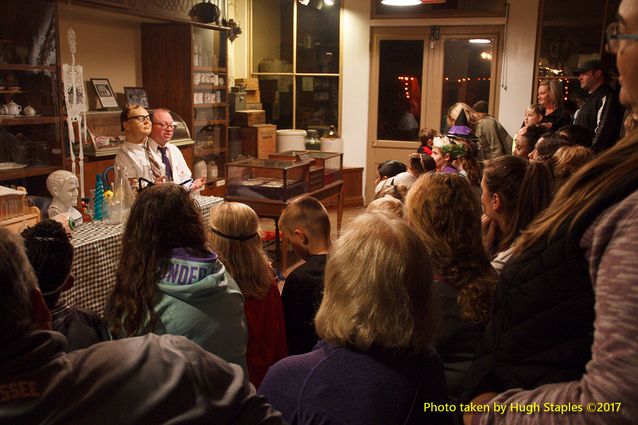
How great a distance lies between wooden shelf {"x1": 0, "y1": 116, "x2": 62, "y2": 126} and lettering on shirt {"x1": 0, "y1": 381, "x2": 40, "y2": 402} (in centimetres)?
448

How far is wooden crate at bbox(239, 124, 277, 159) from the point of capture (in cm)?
788

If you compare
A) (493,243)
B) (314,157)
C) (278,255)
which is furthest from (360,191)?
(493,243)

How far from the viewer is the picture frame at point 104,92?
596 cm

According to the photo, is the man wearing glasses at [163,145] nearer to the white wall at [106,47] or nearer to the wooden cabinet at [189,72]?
the white wall at [106,47]

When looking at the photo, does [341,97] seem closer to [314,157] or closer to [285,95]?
[285,95]

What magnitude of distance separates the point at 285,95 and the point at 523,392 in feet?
26.3

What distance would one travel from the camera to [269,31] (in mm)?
8492

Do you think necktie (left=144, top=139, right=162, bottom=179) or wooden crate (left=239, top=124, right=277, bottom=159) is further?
wooden crate (left=239, top=124, right=277, bottom=159)

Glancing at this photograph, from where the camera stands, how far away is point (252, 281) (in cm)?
234

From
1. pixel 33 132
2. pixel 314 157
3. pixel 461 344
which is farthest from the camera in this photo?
pixel 314 157

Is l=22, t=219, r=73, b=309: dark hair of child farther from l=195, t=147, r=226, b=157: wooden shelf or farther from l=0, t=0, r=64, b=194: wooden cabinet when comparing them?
l=195, t=147, r=226, b=157: wooden shelf

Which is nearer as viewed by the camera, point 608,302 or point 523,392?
point 608,302

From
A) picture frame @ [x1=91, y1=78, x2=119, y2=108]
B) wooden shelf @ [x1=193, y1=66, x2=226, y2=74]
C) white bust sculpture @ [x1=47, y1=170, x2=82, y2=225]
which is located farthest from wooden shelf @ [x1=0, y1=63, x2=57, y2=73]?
wooden shelf @ [x1=193, y1=66, x2=226, y2=74]

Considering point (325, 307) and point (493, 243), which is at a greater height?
point (325, 307)
